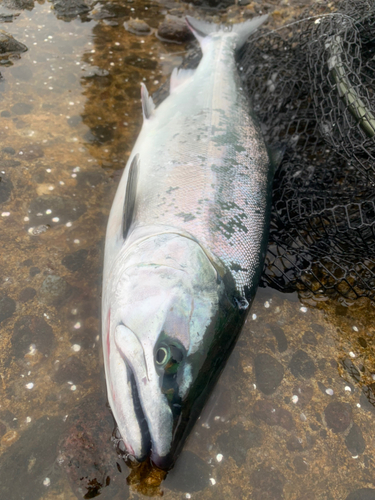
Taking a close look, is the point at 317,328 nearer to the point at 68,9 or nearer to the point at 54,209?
the point at 54,209

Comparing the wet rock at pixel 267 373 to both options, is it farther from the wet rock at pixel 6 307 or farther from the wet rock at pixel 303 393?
the wet rock at pixel 6 307

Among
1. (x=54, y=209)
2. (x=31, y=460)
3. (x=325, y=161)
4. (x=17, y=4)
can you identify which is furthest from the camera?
(x=17, y=4)

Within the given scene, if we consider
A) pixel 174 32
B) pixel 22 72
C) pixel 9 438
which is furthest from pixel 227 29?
pixel 9 438

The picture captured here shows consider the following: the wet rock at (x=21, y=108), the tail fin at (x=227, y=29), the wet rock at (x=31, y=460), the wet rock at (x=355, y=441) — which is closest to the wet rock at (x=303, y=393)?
the wet rock at (x=355, y=441)

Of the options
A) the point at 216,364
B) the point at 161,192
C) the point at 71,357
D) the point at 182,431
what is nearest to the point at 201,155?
the point at 161,192

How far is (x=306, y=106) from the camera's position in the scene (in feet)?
13.2

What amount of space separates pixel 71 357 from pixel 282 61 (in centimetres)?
432

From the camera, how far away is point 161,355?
1.91 m

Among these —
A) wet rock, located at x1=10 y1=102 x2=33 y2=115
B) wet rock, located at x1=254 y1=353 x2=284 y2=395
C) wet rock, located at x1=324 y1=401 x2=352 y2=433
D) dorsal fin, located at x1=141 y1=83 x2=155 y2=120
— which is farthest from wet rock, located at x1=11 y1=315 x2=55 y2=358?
wet rock, located at x1=10 y1=102 x2=33 y2=115

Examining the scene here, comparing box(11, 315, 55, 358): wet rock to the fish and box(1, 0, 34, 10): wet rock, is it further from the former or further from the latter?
box(1, 0, 34, 10): wet rock

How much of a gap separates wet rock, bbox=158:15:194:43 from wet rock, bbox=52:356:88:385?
5.37m

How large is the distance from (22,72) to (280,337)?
4.72 metres

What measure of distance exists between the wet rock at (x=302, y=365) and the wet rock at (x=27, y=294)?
2245 millimetres

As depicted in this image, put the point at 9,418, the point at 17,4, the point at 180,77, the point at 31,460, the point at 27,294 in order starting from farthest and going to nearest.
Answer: the point at 17,4
the point at 180,77
the point at 27,294
the point at 9,418
the point at 31,460
